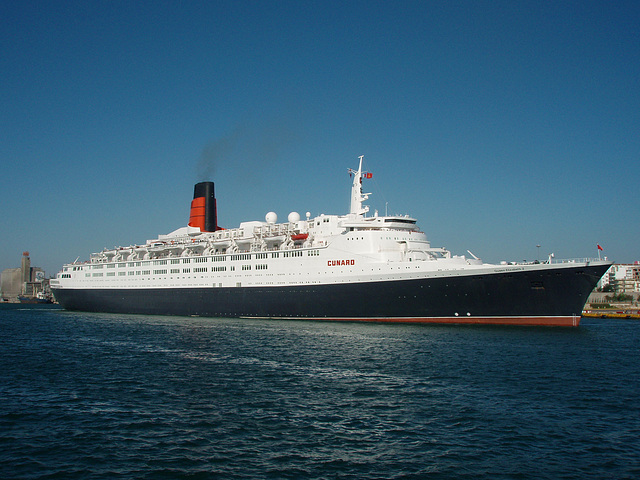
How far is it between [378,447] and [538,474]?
3783mm

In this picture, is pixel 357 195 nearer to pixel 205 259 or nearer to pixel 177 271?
pixel 205 259

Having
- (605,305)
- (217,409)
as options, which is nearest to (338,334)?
(217,409)

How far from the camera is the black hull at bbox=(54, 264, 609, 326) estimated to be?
119 feet

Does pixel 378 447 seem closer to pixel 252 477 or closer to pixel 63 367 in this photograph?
pixel 252 477

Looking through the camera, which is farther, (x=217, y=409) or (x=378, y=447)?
(x=217, y=409)

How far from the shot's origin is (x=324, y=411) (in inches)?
645

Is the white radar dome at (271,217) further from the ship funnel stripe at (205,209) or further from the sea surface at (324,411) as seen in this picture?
the sea surface at (324,411)

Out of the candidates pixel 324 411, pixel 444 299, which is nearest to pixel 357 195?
pixel 444 299

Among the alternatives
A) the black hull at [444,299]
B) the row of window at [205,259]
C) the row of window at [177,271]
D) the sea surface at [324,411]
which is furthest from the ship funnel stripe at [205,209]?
the sea surface at [324,411]

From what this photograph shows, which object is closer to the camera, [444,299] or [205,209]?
[444,299]

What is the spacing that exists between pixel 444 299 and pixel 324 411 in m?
24.1

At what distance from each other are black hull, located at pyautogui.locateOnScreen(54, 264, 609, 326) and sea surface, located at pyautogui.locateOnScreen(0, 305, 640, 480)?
22.6ft

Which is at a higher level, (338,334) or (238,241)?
(238,241)

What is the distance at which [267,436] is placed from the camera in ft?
46.1
